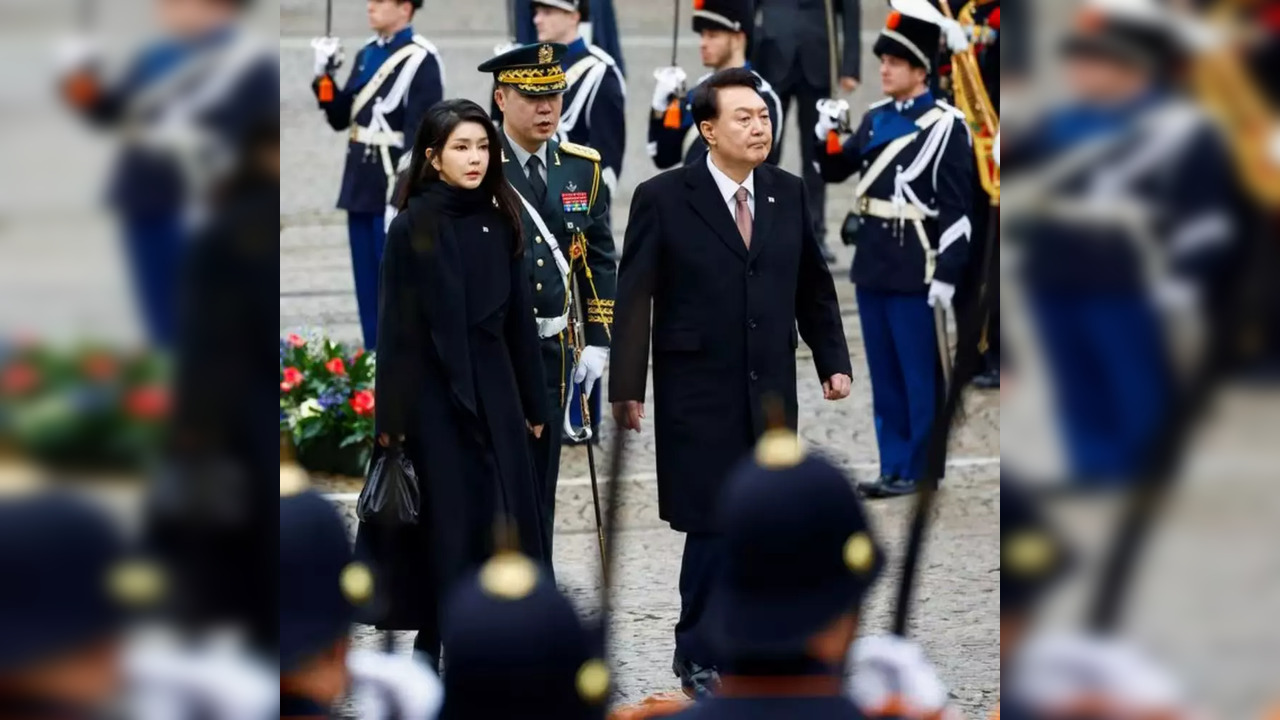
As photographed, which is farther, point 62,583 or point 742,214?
point 742,214

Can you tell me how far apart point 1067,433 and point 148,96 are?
0.69m

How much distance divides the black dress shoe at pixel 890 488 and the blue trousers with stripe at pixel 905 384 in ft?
0.11

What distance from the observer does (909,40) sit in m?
8.06

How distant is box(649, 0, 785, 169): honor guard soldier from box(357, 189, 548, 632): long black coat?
3.57 metres

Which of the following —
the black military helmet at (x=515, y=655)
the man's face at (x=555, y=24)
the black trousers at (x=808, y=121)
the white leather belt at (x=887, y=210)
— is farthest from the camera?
the black trousers at (x=808, y=121)

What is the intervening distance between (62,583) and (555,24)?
8.37 m

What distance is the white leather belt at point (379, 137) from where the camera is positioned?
997cm

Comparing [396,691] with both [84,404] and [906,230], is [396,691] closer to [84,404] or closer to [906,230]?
[84,404]

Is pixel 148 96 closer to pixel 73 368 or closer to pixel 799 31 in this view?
pixel 73 368

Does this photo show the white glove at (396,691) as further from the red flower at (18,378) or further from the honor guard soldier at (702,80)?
the honor guard soldier at (702,80)

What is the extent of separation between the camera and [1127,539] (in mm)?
1557

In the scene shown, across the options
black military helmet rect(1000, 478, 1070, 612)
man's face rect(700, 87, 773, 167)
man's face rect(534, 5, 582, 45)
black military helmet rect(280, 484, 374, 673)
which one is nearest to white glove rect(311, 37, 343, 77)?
man's face rect(534, 5, 582, 45)

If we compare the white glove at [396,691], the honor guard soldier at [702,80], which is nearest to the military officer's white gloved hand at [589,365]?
the honor guard soldier at [702,80]

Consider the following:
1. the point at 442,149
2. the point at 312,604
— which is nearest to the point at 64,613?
the point at 312,604
